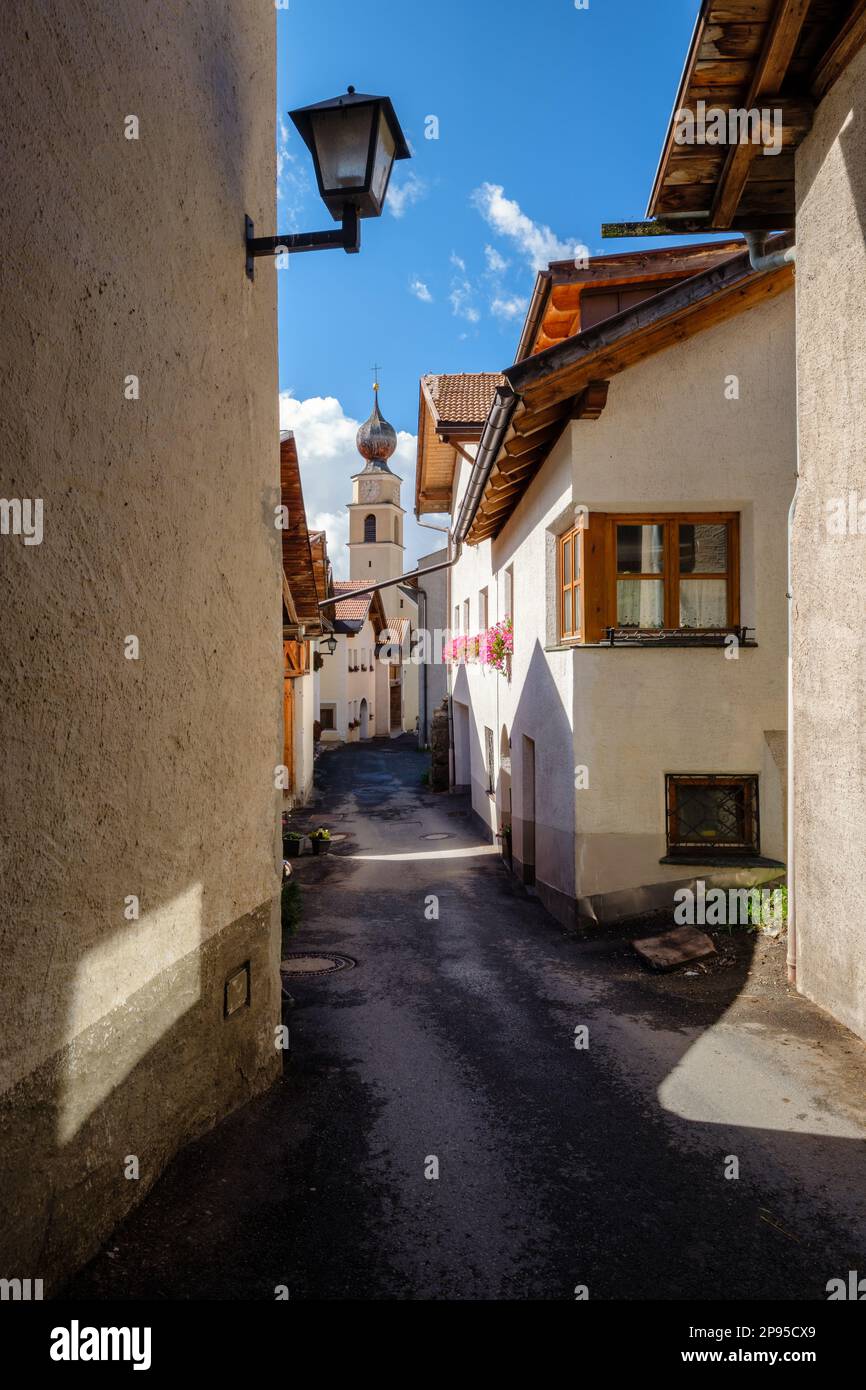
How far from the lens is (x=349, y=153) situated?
4125 millimetres

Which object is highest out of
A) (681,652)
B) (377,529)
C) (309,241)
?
(377,529)

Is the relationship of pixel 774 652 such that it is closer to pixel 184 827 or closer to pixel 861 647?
pixel 861 647

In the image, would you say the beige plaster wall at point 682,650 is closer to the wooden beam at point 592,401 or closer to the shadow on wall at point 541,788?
the wooden beam at point 592,401

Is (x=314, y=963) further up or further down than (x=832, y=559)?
further down

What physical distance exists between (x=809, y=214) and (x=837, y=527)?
6.52ft

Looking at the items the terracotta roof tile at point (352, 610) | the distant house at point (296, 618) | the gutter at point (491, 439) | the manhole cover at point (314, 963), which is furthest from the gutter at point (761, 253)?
the terracotta roof tile at point (352, 610)

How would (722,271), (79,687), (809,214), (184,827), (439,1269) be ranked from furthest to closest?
(722,271)
(809,214)
(184,827)
(439,1269)
(79,687)

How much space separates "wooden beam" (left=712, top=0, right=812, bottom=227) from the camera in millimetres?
4336

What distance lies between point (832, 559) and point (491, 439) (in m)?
4.31

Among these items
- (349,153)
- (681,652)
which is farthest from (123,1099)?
(681,652)

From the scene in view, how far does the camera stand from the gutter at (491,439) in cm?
752

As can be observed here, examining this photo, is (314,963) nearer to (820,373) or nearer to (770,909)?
(770,909)

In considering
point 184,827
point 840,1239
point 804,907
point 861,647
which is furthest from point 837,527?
point 184,827
